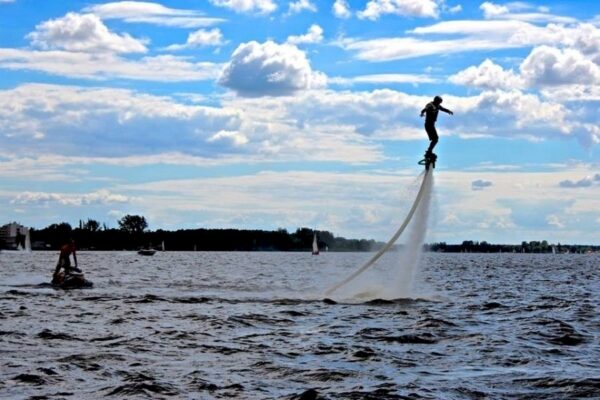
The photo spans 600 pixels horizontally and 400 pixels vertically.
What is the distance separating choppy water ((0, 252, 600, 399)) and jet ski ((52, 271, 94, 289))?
718 centimetres

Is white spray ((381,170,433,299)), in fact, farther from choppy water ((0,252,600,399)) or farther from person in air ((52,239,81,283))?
person in air ((52,239,81,283))

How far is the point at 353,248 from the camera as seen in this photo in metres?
48.9

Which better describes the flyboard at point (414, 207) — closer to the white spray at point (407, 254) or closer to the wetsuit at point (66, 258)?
the white spray at point (407, 254)

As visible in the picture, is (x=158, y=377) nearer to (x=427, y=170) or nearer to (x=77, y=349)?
(x=77, y=349)

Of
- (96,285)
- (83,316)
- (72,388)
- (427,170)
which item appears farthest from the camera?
(96,285)

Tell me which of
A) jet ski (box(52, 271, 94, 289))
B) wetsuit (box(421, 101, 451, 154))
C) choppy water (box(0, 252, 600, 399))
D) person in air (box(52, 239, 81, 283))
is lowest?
choppy water (box(0, 252, 600, 399))

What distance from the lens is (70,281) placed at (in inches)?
2120

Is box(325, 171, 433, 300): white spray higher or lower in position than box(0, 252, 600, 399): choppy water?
higher

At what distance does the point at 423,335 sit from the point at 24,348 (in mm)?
12187

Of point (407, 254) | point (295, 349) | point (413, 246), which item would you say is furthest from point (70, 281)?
point (295, 349)

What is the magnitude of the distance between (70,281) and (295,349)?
2973 cm

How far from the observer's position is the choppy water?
2045 centimetres

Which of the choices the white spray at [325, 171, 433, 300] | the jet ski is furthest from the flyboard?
the jet ski

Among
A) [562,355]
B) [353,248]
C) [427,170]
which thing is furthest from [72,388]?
[353,248]
